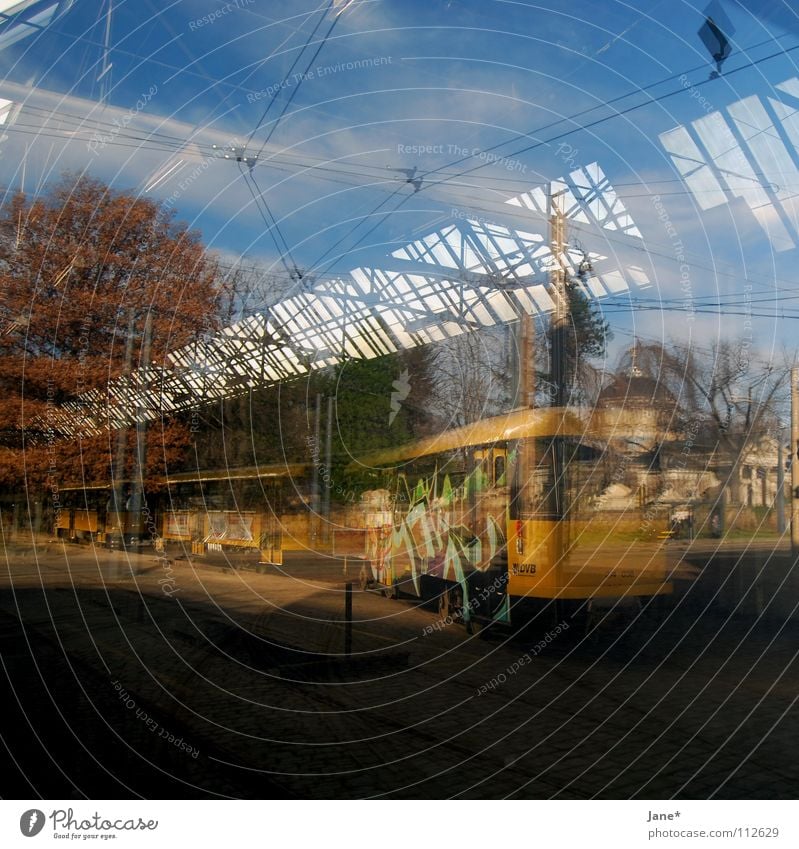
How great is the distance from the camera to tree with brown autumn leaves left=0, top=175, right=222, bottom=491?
66.7 inches

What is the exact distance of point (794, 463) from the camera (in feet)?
6.39

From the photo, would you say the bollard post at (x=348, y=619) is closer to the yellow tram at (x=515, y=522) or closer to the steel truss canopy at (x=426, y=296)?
the yellow tram at (x=515, y=522)

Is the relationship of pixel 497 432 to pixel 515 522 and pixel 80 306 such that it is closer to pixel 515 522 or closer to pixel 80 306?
pixel 515 522

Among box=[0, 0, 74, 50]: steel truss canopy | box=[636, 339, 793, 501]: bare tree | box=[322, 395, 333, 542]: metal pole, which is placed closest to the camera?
box=[0, 0, 74, 50]: steel truss canopy

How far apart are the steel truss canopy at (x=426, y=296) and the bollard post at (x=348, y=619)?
0.50 m

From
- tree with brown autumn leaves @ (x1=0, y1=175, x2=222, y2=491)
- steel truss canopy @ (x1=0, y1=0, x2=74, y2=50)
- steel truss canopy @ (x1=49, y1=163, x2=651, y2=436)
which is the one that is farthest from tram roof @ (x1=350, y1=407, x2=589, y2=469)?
steel truss canopy @ (x1=0, y1=0, x2=74, y2=50)

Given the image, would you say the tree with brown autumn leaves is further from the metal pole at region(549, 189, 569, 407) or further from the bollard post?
the metal pole at region(549, 189, 569, 407)

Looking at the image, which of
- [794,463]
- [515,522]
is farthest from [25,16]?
[794,463]

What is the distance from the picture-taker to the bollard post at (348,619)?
1819mm

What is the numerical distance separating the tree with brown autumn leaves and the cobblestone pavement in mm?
237

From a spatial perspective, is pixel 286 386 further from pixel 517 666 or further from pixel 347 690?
pixel 517 666

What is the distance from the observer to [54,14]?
1.70 metres

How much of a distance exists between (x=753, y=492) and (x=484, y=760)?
93 centimetres

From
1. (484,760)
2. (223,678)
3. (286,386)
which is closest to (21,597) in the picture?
(223,678)
